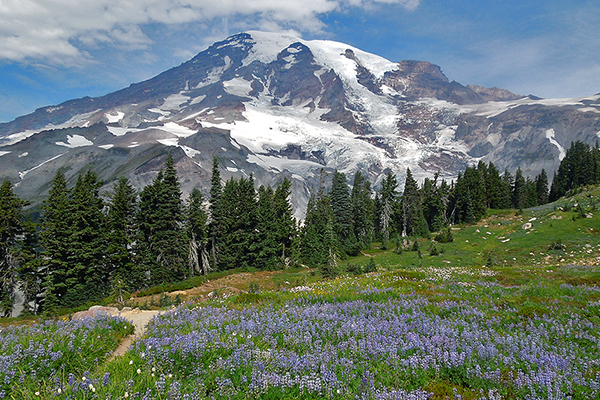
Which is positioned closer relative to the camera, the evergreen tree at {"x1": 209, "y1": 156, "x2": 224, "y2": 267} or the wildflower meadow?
the wildflower meadow

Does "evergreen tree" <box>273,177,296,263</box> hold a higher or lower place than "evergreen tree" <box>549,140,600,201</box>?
lower

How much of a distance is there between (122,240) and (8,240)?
35.0 feet

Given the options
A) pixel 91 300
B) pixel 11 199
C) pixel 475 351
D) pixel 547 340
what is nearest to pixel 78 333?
pixel 475 351

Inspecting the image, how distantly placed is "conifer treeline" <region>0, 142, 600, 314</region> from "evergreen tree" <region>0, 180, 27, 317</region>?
103 millimetres

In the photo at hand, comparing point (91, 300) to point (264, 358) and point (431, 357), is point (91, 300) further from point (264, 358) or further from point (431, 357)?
point (431, 357)

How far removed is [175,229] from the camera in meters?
45.9

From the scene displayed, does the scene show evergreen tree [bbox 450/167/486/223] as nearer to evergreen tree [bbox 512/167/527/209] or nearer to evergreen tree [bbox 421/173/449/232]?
evergreen tree [bbox 421/173/449/232]

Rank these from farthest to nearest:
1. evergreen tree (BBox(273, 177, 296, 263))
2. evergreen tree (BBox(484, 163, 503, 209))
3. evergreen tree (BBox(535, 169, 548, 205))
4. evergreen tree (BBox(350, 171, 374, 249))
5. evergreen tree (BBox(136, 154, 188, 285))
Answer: evergreen tree (BBox(535, 169, 548, 205)) < evergreen tree (BBox(484, 163, 503, 209)) < evergreen tree (BBox(350, 171, 374, 249)) < evergreen tree (BBox(273, 177, 296, 263)) < evergreen tree (BBox(136, 154, 188, 285))

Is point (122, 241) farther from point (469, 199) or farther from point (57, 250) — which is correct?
point (469, 199)

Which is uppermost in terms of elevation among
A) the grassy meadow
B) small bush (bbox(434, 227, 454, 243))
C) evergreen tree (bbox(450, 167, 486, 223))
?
evergreen tree (bbox(450, 167, 486, 223))

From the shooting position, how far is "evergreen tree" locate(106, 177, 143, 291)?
37969mm

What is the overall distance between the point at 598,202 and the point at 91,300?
72105mm

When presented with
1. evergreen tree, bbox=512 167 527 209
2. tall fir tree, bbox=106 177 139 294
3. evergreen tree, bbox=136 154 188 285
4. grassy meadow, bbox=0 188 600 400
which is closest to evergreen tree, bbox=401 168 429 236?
evergreen tree, bbox=512 167 527 209

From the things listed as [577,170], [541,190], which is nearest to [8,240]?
[577,170]
